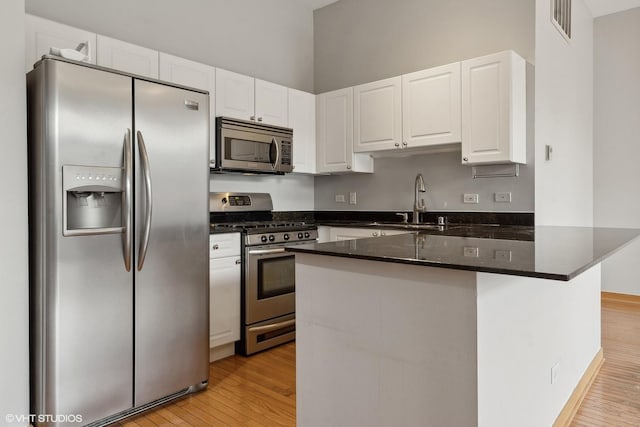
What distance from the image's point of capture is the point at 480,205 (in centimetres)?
363

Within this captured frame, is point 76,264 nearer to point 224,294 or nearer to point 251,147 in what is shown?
point 224,294

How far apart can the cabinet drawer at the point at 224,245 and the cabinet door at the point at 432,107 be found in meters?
1.70

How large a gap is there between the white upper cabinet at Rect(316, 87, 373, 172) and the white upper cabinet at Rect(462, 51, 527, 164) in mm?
1116

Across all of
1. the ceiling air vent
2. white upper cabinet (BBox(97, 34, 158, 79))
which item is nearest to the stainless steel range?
white upper cabinet (BBox(97, 34, 158, 79))

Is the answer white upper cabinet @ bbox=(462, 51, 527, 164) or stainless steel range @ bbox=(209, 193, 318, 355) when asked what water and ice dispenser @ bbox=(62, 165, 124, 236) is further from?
white upper cabinet @ bbox=(462, 51, 527, 164)

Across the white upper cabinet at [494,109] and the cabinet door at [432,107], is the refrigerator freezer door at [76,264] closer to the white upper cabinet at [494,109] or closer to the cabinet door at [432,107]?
the cabinet door at [432,107]

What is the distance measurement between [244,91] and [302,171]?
0.98 m

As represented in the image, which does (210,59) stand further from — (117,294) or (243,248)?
(117,294)

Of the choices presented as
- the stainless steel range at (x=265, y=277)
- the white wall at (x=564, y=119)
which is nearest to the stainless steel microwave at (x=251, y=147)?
the stainless steel range at (x=265, y=277)

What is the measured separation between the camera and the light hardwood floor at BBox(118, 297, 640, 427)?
222 centimetres

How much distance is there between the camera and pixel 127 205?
2178mm

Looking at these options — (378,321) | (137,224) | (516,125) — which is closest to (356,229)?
(516,125)

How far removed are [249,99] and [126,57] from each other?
105 cm

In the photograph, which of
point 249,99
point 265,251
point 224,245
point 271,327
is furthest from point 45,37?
point 271,327
